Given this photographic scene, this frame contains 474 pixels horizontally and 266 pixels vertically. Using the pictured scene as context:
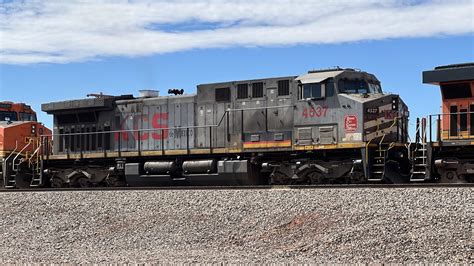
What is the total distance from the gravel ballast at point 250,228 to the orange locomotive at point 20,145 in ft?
23.0

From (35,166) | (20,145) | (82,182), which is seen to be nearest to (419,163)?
(82,182)

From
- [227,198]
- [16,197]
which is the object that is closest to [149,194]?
[227,198]

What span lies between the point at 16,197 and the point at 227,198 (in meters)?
6.18

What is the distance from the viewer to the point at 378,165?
15.9m

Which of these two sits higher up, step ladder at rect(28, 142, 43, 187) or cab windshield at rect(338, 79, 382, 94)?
cab windshield at rect(338, 79, 382, 94)

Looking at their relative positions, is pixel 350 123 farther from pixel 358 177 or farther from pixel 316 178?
pixel 316 178

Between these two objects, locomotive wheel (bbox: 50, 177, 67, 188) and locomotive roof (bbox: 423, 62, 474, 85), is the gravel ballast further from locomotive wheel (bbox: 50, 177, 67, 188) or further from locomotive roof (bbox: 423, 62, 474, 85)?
locomotive wheel (bbox: 50, 177, 67, 188)

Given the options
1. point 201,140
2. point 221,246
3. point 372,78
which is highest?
point 372,78

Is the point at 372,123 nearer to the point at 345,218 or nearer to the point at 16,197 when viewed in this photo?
the point at 345,218

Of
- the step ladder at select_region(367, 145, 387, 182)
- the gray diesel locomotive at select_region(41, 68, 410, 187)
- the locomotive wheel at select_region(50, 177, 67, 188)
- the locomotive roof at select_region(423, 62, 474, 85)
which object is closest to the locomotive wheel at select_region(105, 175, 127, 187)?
the gray diesel locomotive at select_region(41, 68, 410, 187)

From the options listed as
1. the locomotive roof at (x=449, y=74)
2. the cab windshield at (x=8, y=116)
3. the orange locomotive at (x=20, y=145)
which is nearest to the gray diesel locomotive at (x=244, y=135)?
the orange locomotive at (x=20, y=145)

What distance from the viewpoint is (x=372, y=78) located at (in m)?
17.6

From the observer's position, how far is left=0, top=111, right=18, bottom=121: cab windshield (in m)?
25.0

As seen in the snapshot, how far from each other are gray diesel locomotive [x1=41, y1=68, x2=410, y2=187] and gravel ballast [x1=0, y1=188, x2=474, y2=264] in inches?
116
